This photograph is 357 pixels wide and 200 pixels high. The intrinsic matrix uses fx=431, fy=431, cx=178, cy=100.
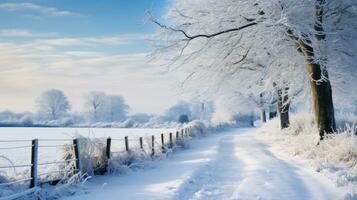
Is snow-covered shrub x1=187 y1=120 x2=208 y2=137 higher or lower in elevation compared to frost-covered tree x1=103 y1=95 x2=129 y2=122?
lower

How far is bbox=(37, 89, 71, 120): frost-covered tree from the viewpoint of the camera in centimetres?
10381

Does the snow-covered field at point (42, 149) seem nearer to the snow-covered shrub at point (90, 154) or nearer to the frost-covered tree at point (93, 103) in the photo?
the snow-covered shrub at point (90, 154)

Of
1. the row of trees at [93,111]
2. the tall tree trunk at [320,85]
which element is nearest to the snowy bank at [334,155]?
the tall tree trunk at [320,85]

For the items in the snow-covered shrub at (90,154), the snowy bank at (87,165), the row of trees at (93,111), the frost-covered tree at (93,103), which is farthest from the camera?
the frost-covered tree at (93,103)

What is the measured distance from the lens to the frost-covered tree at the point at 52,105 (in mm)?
103812

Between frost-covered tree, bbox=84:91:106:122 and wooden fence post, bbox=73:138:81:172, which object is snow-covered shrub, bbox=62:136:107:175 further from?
frost-covered tree, bbox=84:91:106:122

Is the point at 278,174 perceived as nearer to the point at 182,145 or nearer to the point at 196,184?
the point at 196,184

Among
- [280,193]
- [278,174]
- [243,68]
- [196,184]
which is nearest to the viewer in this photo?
[280,193]

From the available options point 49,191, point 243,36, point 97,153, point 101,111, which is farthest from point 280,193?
point 101,111

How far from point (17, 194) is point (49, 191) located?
1174 mm

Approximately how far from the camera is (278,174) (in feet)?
35.2

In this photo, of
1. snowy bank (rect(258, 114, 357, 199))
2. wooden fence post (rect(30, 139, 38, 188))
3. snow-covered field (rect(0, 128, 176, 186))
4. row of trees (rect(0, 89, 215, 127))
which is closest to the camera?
wooden fence post (rect(30, 139, 38, 188))

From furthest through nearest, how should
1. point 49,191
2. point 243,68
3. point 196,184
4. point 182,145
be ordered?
point 182,145 < point 243,68 < point 196,184 < point 49,191

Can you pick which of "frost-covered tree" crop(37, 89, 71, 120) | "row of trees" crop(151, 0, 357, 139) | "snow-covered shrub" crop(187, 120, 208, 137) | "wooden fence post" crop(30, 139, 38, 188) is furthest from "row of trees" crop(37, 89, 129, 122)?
"wooden fence post" crop(30, 139, 38, 188)
